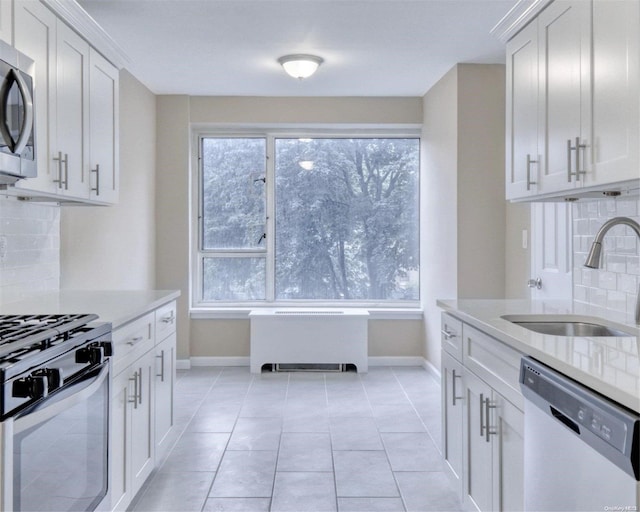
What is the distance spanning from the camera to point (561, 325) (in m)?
2.07

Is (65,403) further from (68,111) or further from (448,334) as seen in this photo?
(448,334)

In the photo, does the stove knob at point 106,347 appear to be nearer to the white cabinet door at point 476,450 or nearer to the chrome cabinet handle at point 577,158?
the white cabinet door at point 476,450

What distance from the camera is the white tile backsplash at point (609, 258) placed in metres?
2.13

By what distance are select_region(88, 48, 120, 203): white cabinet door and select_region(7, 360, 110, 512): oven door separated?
1202 millimetres

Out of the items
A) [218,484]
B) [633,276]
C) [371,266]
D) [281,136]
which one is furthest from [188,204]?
[633,276]

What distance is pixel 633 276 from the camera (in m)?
2.12

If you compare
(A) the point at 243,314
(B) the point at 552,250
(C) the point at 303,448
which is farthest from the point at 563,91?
(A) the point at 243,314

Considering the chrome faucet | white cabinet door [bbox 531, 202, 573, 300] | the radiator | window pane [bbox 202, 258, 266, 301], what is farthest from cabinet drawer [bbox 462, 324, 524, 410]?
window pane [bbox 202, 258, 266, 301]

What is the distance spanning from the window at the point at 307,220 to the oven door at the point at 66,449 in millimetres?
3390

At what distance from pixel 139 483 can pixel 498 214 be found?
320cm

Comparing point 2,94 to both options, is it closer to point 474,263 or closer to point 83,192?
point 83,192

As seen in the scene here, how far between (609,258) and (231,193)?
3712mm

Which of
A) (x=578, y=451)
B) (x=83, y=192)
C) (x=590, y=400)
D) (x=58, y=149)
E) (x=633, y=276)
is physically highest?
(x=58, y=149)

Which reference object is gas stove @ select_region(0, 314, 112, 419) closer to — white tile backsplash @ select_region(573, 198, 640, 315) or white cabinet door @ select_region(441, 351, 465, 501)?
white cabinet door @ select_region(441, 351, 465, 501)
